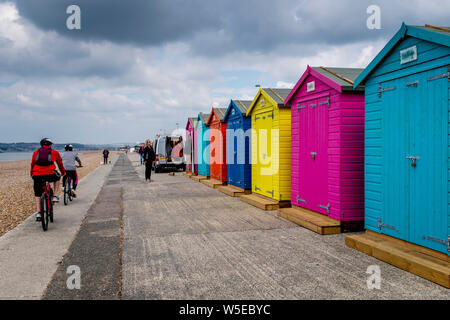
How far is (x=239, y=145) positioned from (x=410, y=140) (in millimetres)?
7829

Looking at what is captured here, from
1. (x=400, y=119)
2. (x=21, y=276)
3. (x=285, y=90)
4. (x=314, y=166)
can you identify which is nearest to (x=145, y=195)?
(x=285, y=90)

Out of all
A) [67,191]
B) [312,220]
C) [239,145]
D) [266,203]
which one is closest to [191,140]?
[239,145]

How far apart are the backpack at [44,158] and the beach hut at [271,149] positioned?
528cm

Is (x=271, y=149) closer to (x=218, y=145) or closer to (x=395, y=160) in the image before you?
(x=395, y=160)

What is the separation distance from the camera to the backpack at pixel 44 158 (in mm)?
7793

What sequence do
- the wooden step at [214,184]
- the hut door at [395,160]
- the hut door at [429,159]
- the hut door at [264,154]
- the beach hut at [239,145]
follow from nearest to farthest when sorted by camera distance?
the hut door at [429,159]
the hut door at [395,160]
the hut door at [264,154]
the beach hut at [239,145]
the wooden step at [214,184]

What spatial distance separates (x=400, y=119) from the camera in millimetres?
5340

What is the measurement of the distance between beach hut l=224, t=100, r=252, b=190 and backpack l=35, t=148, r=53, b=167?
20.4ft

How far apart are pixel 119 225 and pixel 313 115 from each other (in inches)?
191

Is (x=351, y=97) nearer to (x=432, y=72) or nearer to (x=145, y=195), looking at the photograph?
(x=432, y=72)

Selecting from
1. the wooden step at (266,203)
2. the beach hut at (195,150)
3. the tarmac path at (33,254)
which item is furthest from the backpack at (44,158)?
the beach hut at (195,150)

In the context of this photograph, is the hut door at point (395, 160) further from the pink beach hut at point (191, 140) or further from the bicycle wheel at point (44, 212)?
the pink beach hut at point (191, 140)

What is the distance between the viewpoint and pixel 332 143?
7.16m

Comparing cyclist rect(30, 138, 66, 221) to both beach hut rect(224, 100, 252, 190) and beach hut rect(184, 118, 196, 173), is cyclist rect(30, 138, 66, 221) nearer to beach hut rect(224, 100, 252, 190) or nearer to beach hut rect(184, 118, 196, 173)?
beach hut rect(224, 100, 252, 190)
